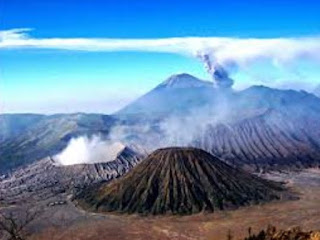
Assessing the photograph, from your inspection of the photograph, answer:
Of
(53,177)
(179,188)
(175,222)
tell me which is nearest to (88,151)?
(53,177)

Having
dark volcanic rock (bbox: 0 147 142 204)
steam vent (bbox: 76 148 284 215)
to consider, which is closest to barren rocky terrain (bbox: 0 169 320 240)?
steam vent (bbox: 76 148 284 215)

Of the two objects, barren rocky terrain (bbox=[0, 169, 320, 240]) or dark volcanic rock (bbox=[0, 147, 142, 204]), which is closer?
barren rocky terrain (bbox=[0, 169, 320, 240])

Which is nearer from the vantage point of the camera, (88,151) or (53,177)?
(53,177)

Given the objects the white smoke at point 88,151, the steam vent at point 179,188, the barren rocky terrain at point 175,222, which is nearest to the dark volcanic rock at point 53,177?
the white smoke at point 88,151

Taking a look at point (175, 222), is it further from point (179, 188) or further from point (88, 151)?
point (88, 151)

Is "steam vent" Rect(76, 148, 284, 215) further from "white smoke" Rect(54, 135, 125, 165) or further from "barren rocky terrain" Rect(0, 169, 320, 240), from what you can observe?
"white smoke" Rect(54, 135, 125, 165)

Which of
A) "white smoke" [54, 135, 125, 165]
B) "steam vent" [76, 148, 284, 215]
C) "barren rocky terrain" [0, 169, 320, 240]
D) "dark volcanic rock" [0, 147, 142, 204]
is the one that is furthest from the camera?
"white smoke" [54, 135, 125, 165]

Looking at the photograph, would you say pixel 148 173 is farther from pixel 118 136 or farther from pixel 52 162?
pixel 118 136
